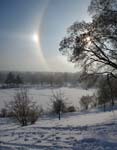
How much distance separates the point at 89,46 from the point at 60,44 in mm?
2089

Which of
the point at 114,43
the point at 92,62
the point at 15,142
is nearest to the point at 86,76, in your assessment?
the point at 92,62

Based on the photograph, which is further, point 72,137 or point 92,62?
point 92,62

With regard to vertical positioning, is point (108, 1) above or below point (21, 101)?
above

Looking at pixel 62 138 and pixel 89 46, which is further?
pixel 89 46

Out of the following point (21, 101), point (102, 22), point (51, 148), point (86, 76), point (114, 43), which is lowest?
point (51, 148)

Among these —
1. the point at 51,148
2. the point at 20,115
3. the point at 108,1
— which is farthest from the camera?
the point at 20,115

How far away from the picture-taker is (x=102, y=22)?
12.7 m

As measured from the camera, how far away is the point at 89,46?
1411 cm

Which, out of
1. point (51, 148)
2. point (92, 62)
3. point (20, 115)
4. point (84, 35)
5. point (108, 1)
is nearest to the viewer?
point (51, 148)

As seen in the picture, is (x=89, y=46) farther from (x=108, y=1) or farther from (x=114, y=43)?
(x=108, y=1)

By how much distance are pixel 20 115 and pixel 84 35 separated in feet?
33.8

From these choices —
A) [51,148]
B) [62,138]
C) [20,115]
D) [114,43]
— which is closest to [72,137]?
[62,138]

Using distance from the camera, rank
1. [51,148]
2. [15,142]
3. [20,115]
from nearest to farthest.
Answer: [51,148]
[15,142]
[20,115]

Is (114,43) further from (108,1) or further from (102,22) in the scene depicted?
(108,1)
